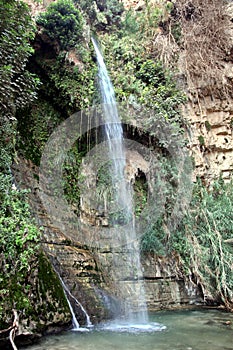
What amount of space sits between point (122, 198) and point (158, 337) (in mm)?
4189

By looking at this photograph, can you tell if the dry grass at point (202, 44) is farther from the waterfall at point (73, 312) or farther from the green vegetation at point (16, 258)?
the green vegetation at point (16, 258)

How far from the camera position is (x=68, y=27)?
353 inches

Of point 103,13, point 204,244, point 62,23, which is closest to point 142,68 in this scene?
point 62,23

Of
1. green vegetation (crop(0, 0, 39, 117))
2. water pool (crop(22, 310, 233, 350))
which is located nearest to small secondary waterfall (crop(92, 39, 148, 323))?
water pool (crop(22, 310, 233, 350))

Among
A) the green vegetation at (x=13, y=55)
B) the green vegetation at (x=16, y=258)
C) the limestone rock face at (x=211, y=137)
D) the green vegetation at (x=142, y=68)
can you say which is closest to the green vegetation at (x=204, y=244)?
the limestone rock face at (x=211, y=137)

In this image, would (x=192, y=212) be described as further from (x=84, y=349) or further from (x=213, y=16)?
(x=213, y=16)

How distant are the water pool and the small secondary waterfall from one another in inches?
34.3

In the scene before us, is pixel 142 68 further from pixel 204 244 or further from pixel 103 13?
pixel 204 244

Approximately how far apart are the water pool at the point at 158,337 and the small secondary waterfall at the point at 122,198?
87 centimetres

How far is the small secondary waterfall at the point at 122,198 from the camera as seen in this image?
671 cm

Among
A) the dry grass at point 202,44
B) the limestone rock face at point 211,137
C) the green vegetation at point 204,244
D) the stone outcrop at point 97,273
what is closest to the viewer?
the stone outcrop at point 97,273

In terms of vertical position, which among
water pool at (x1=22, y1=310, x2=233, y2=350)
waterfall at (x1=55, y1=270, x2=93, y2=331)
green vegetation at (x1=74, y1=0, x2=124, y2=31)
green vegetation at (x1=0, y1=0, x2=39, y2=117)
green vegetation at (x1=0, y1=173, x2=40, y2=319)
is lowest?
water pool at (x1=22, y1=310, x2=233, y2=350)

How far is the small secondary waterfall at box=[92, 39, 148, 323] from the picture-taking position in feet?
22.0

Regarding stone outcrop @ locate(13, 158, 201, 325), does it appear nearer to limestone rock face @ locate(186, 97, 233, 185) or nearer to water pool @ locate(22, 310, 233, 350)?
water pool @ locate(22, 310, 233, 350)
